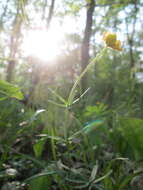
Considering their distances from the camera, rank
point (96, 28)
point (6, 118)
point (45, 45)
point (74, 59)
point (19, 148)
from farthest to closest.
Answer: point (96, 28) < point (74, 59) < point (45, 45) < point (19, 148) < point (6, 118)

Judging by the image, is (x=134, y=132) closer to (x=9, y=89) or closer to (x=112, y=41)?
(x=112, y=41)

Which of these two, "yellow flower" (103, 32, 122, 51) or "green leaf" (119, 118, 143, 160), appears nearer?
"green leaf" (119, 118, 143, 160)

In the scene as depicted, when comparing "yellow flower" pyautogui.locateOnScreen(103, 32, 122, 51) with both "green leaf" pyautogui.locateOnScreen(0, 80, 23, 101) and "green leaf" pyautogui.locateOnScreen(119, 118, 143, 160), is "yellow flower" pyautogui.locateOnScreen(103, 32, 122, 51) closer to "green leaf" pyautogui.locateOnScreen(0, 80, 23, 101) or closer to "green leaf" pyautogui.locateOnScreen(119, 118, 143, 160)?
"green leaf" pyautogui.locateOnScreen(119, 118, 143, 160)

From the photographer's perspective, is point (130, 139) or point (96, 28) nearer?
point (130, 139)

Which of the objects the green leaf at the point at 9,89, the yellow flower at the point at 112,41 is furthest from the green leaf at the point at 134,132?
the green leaf at the point at 9,89

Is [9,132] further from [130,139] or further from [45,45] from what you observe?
[45,45]

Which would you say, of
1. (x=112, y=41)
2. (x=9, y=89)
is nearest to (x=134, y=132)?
(x=112, y=41)

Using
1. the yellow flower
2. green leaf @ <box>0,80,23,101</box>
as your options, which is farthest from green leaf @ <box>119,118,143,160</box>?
green leaf @ <box>0,80,23,101</box>

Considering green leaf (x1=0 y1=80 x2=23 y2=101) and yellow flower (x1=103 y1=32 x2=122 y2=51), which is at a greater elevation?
yellow flower (x1=103 y1=32 x2=122 y2=51)

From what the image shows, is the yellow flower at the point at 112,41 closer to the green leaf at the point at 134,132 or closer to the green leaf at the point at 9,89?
the green leaf at the point at 134,132

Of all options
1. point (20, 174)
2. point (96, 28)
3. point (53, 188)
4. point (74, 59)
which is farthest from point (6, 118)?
point (96, 28)

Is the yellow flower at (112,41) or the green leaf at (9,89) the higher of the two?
the yellow flower at (112,41)
